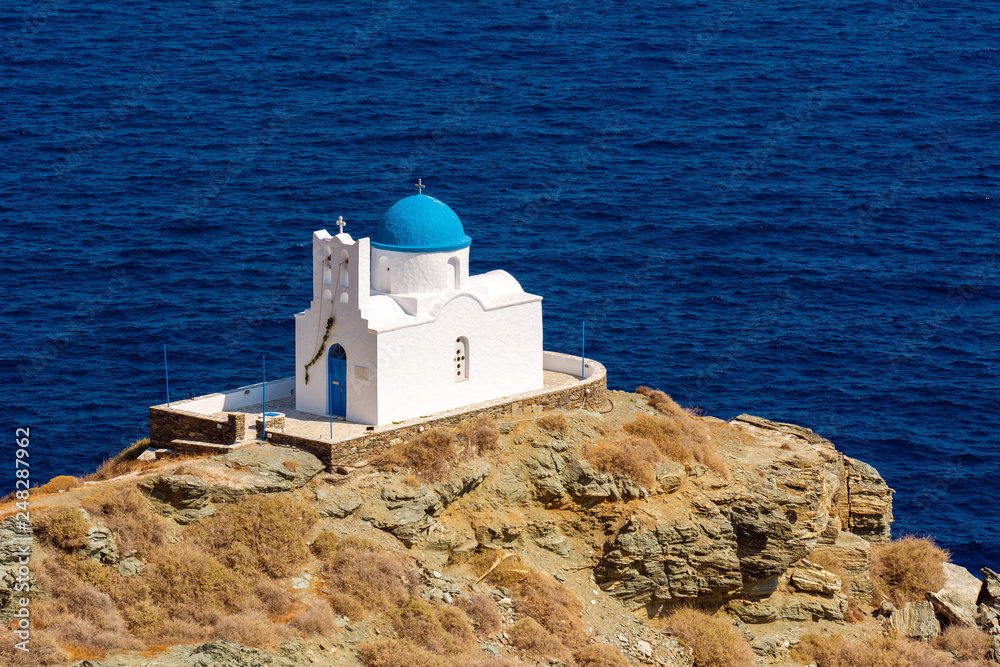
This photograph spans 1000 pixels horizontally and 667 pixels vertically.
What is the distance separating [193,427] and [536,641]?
1596 centimetres

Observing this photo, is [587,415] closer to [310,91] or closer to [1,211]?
[1,211]

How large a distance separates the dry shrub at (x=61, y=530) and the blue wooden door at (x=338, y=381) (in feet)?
42.1

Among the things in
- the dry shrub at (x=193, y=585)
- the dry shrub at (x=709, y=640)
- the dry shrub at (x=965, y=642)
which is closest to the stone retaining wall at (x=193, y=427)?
the dry shrub at (x=193, y=585)

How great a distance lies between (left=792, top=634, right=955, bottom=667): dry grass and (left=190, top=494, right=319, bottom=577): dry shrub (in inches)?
876

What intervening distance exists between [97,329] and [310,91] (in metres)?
39.7

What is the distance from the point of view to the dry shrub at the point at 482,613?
48.8 metres

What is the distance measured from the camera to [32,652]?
3891 cm

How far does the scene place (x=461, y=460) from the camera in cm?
5341

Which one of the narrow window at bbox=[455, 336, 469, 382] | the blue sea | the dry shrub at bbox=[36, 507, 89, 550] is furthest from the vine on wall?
the blue sea

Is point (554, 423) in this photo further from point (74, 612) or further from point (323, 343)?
point (74, 612)

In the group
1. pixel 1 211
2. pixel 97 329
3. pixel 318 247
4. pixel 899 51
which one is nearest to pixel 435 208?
pixel 318 247

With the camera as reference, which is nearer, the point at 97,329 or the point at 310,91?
the point at 97,329

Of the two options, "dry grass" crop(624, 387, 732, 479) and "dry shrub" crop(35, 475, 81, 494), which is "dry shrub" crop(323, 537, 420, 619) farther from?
"dry grass" crop(624, 387, 732, 479)

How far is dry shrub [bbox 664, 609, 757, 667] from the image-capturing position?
5359cm
